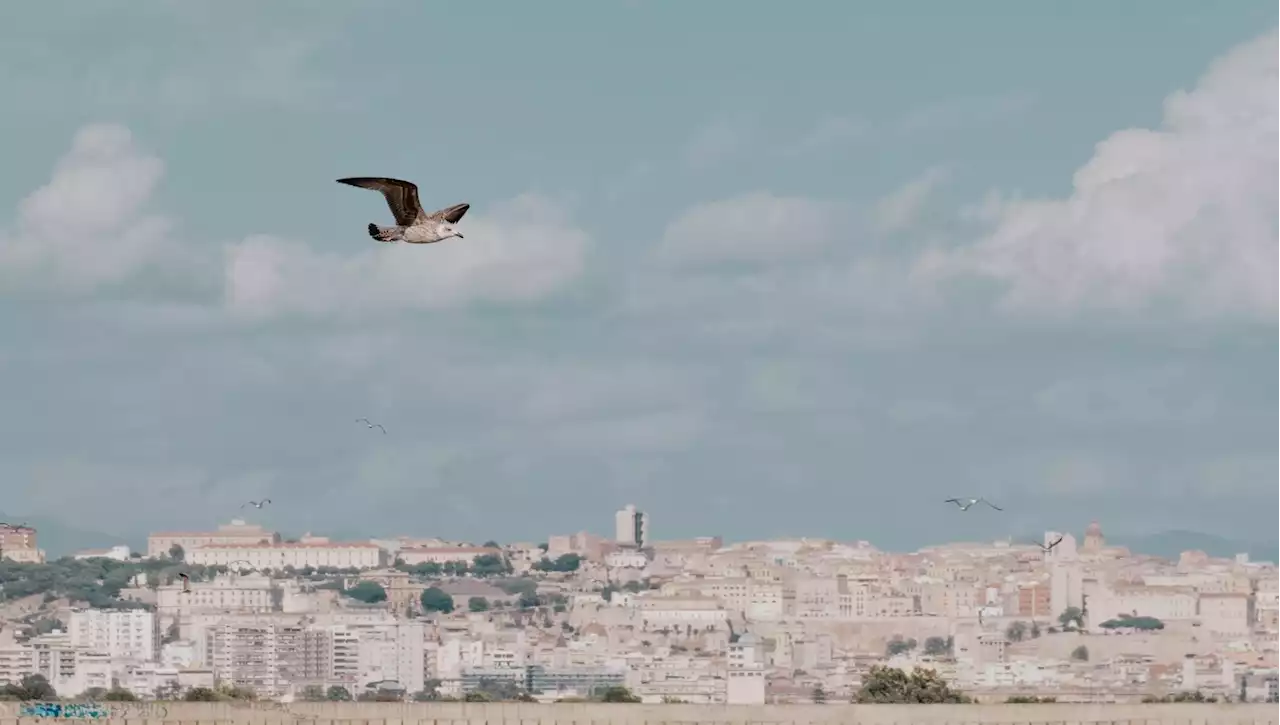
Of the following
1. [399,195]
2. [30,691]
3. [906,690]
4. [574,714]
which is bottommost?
[574,714]

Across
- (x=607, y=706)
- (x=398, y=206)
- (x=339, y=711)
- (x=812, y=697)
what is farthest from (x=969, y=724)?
(x=812, y=697)

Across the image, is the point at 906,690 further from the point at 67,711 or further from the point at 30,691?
the point at 67,711

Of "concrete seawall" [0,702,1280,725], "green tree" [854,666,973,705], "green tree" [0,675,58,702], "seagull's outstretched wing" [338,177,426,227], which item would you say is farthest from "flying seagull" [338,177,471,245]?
"green tree" [0,675,58,702]

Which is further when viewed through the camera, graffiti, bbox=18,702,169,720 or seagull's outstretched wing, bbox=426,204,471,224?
graffiti, bbox=18,702,169,720

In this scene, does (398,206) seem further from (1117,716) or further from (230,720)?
(1117,716)

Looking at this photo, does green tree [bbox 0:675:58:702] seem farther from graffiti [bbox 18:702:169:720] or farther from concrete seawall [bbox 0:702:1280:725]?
concrete seawall [bbox 0:702:1280:725]

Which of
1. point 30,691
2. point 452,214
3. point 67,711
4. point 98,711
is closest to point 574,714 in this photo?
point 98,711
